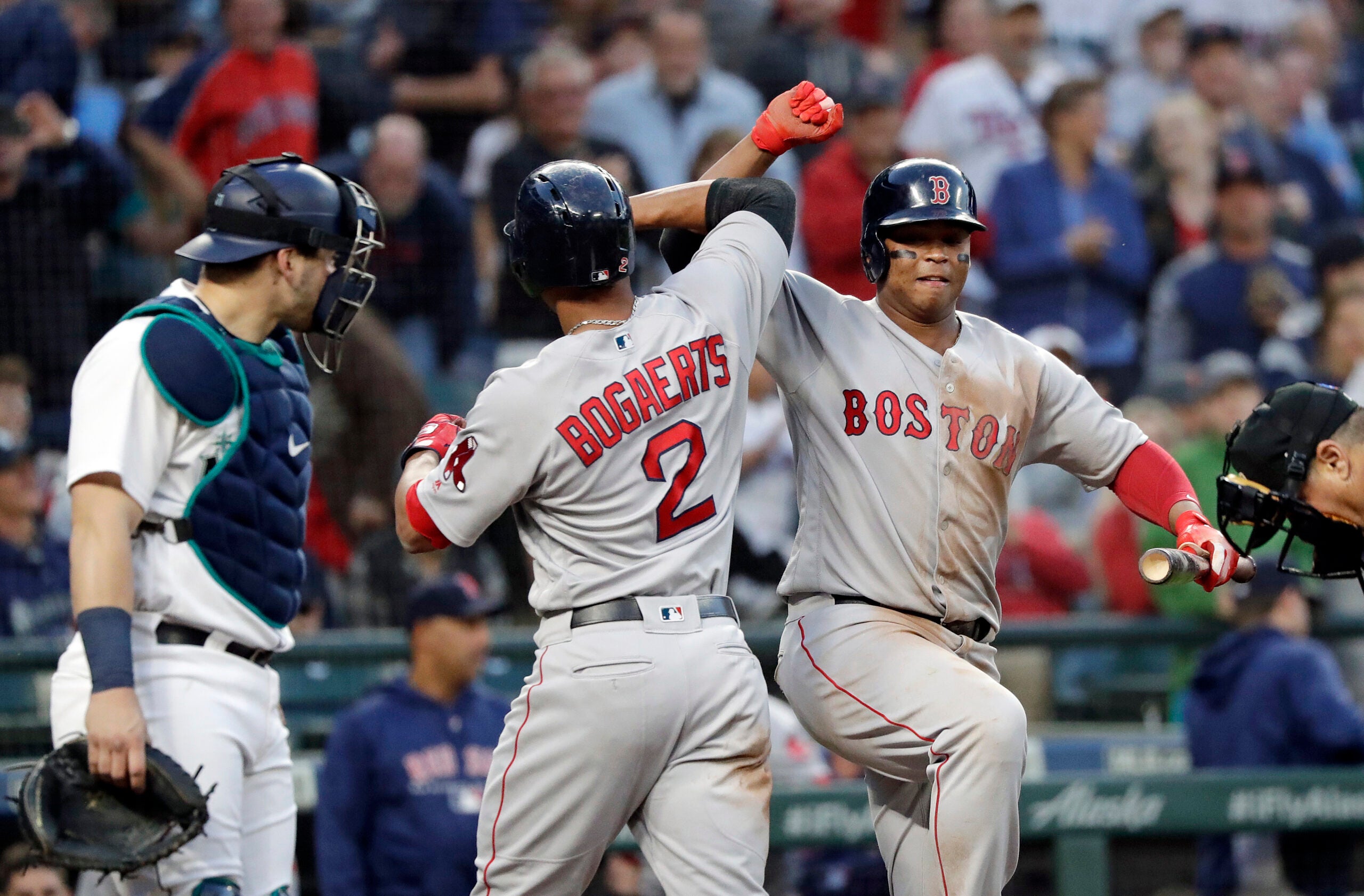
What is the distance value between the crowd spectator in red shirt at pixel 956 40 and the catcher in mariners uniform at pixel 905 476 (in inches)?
212

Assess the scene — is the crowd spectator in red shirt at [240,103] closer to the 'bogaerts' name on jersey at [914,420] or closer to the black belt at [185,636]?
the black belt at [185,636]

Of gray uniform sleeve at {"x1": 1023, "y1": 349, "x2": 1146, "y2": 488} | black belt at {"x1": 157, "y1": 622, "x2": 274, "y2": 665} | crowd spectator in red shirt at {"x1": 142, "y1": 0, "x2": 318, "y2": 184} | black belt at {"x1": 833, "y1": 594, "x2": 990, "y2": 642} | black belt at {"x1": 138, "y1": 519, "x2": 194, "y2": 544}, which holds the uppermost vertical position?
crowd spectator in red shirt at {"x1": 142, "y1": 0, "x2": 318, "y2": 184}

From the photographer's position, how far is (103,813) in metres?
3.32

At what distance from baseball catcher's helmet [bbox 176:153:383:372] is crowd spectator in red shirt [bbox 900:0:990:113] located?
5577mm

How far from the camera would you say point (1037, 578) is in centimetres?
719

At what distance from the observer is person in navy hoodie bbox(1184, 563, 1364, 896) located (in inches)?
237

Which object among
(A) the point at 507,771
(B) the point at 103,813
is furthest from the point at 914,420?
(B) the point at 103,813

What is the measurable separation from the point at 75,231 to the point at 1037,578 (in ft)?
13.7

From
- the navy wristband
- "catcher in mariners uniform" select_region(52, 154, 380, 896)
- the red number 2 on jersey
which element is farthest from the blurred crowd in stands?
the red number 2 on jersey

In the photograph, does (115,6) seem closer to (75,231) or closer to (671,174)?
(75,231)

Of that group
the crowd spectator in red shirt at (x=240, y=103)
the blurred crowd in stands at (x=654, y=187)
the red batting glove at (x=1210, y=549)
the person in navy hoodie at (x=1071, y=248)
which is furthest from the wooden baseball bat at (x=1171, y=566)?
the crowd spectator in red shirt at (x=240, y=103)

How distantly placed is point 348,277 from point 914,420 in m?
1.20

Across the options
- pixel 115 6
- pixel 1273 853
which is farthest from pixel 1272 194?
pixel 115 6

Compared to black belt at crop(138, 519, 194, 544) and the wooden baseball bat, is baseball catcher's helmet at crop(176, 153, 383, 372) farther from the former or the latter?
the wooden baseball bat
